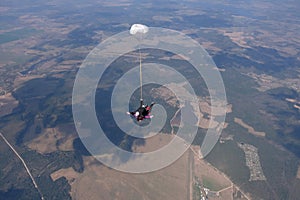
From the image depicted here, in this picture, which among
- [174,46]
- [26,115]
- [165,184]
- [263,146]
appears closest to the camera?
[165,184]

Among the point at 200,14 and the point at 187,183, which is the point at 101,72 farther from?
the point at 200,14

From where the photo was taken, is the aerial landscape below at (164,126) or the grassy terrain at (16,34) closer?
the aerial landscape below at (164,126)

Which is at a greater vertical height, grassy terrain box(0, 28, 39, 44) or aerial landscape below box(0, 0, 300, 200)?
aerial landscape below box(0, 0, 300, 200)

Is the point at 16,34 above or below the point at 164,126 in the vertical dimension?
below

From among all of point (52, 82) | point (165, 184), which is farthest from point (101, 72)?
point (165, 184)

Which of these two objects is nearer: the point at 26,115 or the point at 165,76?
the point at 26,115

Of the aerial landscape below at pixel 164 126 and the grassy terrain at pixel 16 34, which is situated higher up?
the aerial landscape below at pixel 164 126

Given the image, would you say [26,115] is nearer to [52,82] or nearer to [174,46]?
[52,82]

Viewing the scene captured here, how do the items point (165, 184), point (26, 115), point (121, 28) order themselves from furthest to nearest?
point (121, 28), point (26, 115), point (165, 184)

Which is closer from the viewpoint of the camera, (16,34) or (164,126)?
(164,126)

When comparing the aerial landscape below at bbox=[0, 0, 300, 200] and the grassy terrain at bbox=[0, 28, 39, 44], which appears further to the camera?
the grassy terrain at bbox=[0, 28, 39, 44]
